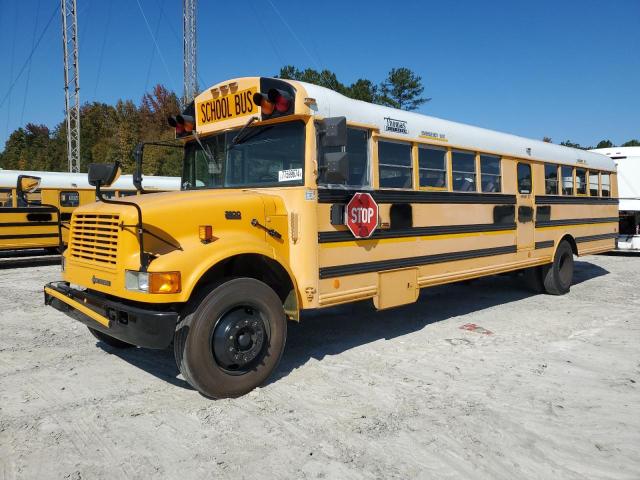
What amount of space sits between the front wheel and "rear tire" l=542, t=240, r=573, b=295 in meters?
5.27

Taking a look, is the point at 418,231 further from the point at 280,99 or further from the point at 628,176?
the point at 628,176

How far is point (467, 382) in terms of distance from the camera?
389 cm

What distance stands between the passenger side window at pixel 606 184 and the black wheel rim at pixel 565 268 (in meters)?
1.91

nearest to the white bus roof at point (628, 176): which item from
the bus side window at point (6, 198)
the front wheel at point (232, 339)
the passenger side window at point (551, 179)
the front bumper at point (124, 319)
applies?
the passenger side window at point (551, 179)

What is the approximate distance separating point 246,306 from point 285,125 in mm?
1524

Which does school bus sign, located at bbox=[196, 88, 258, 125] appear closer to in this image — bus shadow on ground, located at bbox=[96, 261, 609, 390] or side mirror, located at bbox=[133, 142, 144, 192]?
side mirror, located at bbox=[133, 142, 144, 192]

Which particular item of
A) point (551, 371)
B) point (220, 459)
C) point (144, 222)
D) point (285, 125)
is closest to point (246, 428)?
point (220, 459)

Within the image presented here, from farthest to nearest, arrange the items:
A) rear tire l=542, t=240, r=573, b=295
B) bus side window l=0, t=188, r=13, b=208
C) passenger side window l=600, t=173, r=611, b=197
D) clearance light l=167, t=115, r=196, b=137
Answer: bus side window l=0, t=188, r=13, b=208 → passenger side window l=600, t=173, r=611, b=197 → rear tire l=542, t=240, r=573, b=295 → clearance light l=167, t=115, r=196, b=137

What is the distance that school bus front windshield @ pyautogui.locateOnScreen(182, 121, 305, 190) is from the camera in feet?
13.1

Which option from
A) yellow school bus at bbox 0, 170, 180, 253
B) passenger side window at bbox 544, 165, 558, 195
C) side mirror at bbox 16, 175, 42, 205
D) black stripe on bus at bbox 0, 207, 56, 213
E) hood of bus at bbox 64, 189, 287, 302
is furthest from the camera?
yellow school bus at bbox 0, 170, 180, 253

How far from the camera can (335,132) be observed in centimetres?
370

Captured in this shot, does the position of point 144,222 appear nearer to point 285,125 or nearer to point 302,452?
point 285,125

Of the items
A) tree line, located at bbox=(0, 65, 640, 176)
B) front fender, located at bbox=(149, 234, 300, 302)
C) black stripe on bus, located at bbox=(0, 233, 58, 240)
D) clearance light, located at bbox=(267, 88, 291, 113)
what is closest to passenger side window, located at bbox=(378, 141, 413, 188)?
clearance light, located at bbox=(267, 88, 291, 113)

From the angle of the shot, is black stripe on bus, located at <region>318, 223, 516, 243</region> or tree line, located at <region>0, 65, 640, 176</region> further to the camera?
tree line, located at <region>0, 65, 640, 176</region>
